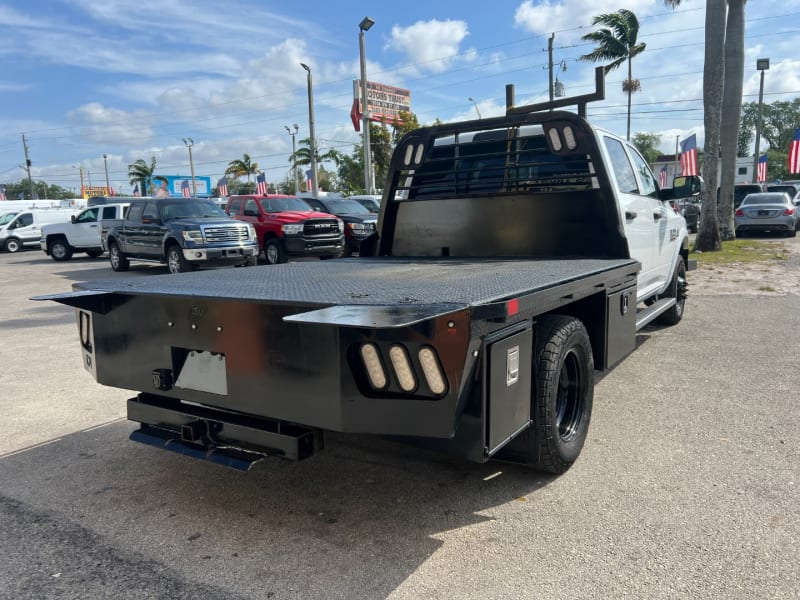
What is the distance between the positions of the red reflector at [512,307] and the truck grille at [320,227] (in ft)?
42.9

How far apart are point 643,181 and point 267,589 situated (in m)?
5.06

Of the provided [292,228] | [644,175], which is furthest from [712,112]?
[644,175]

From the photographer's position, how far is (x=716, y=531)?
2.95m

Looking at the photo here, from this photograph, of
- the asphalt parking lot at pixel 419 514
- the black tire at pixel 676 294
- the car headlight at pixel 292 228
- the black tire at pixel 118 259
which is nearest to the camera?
the asphalt parking lot at pixel 419 514

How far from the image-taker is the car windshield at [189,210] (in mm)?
14922

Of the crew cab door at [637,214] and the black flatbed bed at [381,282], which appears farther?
the crew cab door at [637,214]

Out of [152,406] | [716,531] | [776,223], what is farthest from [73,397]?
[776,223]

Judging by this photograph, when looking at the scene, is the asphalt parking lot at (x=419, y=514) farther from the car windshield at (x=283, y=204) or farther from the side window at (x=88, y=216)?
the side window at (x=88, y=216)

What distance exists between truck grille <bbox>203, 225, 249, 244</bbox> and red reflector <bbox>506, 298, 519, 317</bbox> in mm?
12096

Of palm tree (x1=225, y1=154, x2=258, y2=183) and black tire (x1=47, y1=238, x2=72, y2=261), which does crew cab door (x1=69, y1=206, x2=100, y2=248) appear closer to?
black tire (x1=47, y1=238, x2=72, y2=261)

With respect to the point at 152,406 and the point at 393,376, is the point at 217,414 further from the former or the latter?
the point at 393,376

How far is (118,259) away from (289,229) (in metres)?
4.83

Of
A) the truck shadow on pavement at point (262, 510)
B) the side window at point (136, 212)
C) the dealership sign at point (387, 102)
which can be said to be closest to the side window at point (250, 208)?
the side window at point (136, 212)

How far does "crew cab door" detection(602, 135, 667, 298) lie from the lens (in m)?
5.23
